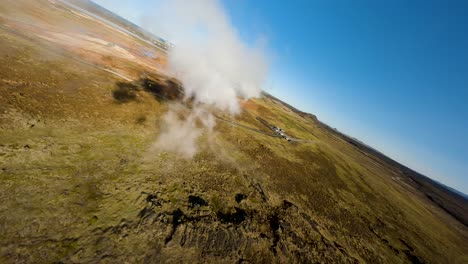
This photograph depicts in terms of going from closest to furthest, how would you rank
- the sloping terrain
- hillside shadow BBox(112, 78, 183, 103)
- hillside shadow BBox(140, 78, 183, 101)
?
the sloping terrain → hillside shadow BBox(112, 78, 183, 103) → hillside shadow BBox(140, 78, 183, 101)

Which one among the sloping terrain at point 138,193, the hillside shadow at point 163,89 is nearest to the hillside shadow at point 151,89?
the hillside shadow at point 163,89

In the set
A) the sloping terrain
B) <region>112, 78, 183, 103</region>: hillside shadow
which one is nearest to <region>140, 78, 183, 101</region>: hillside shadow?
<region>112, 78, 183, 103</region>: hillside shadow

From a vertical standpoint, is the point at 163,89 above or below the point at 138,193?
above

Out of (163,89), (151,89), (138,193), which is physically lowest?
(138,193)

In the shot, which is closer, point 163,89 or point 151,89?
point 151,89

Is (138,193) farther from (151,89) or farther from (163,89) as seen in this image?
(163,89)

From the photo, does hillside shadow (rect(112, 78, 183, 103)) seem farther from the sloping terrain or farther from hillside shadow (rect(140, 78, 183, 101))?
the sloping terrain

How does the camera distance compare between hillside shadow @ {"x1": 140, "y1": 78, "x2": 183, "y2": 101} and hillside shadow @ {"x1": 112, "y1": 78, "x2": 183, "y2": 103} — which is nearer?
hillside shadow @ {"x1": 112, "y1": 78, "x2": 183, "y2": 103}

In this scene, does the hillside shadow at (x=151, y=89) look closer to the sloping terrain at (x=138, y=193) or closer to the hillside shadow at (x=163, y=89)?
the hillside shadow at (x=163, y=89)

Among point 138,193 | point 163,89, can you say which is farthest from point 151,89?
point 138,193

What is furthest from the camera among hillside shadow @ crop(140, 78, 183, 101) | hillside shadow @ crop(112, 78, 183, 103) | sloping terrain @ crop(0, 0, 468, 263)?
hillside shadow @ crop(140, 78, 183, 101)
